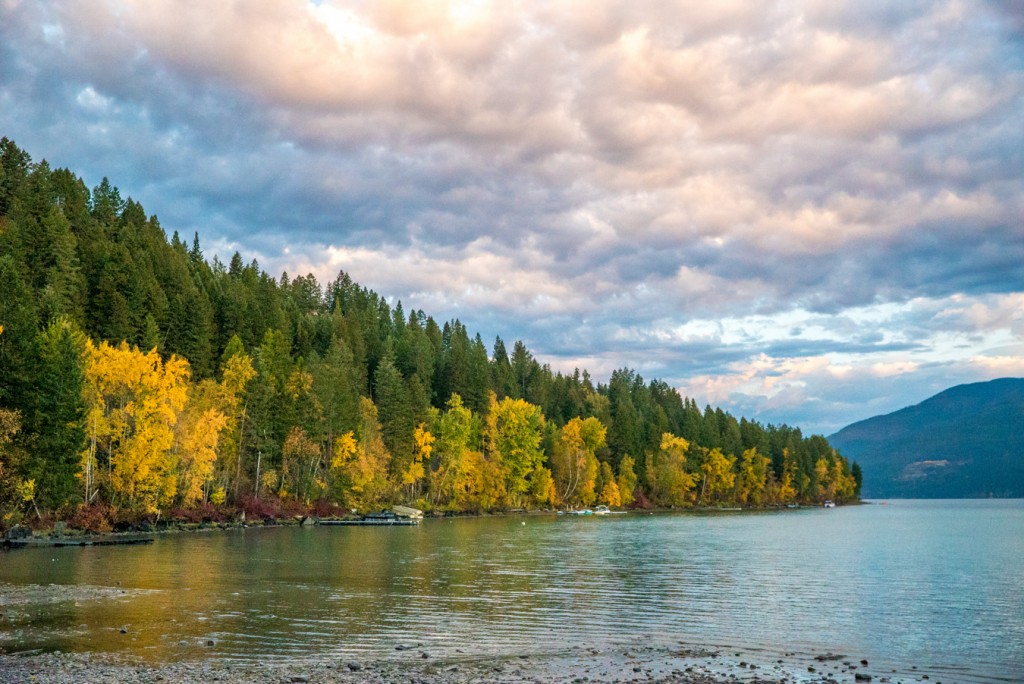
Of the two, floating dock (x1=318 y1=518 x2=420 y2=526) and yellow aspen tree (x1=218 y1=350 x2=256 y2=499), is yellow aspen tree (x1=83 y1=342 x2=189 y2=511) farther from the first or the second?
floating dock (x1=318 y1=518 x2=420 y2=526)

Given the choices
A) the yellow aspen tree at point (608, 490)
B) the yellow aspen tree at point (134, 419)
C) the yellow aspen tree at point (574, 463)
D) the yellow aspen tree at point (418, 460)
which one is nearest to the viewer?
the yellow aspen tree at point (134, 419)

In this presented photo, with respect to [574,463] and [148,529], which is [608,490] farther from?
[148,529]

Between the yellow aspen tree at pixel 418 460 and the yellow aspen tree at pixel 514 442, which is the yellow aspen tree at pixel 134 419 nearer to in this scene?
the yellow aspen tree at pixel 418 460

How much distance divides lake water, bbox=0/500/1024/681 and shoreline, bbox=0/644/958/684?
1.29 metres

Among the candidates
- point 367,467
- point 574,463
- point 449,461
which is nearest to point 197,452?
point 367,467

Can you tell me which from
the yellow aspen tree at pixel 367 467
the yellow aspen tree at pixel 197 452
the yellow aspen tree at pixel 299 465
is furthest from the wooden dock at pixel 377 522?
the yellow aspen tree at pixel 197 452

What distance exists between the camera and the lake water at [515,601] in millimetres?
30906

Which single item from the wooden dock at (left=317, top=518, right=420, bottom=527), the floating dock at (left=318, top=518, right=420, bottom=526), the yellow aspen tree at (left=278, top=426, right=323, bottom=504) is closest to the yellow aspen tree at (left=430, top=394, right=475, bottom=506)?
the wooden dock at (left=317, top=518, right=420, bottom=527)

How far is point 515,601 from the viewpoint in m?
42.3

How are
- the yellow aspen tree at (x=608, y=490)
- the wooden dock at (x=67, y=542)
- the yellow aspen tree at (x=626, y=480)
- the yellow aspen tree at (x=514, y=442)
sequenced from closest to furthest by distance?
the wooden dock at (x=67, y=542), the yellow aspen tree at (x=514, y=442), the yellow aspen tree at (x=608, y=490), the yellow aspen tree at (x=626, y=480)

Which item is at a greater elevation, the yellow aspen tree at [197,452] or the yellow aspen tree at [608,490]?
the yellow aspen tree at [197,452]

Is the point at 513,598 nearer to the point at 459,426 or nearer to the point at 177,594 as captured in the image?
the point at 177,594

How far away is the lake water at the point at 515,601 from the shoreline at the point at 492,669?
129cm

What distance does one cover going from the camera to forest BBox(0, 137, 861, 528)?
76.8m
